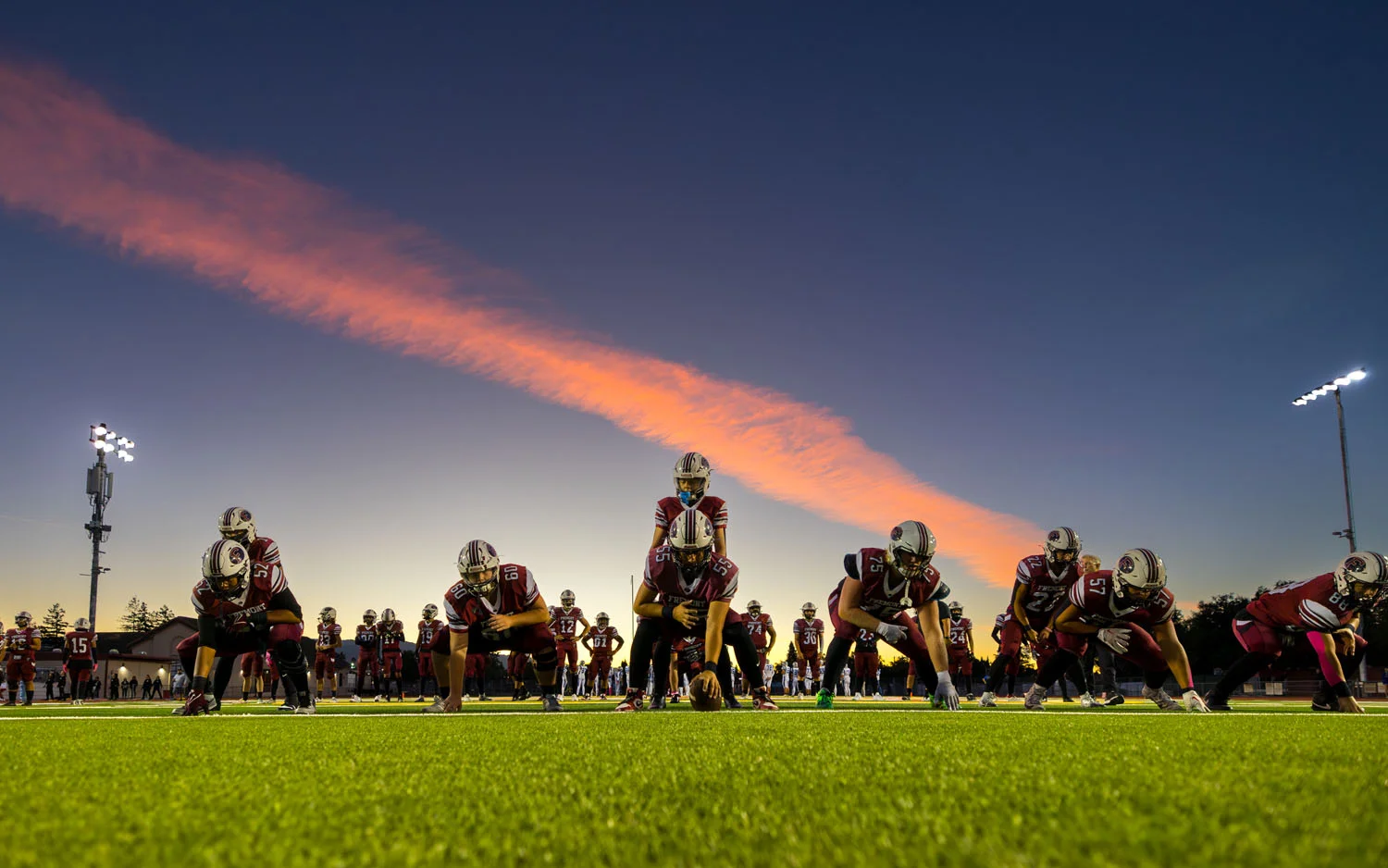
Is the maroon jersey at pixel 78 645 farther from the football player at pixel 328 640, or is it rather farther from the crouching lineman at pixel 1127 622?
the crouching lineman at pixel 1127 622

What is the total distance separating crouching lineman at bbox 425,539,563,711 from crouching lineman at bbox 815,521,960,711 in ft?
12.1

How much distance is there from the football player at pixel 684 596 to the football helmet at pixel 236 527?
5.67m

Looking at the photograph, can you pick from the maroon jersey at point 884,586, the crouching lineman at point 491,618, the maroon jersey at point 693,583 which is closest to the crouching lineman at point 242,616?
the crouching lineman at point 491,618

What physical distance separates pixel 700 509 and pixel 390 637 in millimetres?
19207

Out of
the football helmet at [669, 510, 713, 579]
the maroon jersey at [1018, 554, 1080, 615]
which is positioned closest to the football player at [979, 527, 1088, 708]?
the maroon jersey at [1018, 554, 1080, 615]

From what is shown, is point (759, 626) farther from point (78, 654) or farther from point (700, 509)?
point (78, 654)

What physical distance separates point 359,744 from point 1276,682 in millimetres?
46972

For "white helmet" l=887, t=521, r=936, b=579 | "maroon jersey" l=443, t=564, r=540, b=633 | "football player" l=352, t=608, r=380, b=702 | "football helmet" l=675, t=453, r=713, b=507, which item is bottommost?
"football player" l=352, t=608, r=380, b=702

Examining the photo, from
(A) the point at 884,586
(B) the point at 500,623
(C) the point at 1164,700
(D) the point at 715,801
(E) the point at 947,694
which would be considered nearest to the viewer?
(D) the point at 715,801

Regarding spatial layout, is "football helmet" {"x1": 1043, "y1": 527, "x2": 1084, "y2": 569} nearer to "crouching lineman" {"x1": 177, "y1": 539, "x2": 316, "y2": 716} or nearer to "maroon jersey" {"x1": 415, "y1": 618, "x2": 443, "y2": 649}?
"crouching lineman" {"x1": 177, "y1": 539, "x2": 316, "y2": 716}

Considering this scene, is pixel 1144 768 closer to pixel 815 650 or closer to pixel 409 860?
pixel 409 860

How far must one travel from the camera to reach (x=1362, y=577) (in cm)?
1011

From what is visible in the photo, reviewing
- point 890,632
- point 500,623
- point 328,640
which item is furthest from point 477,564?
point 328,640

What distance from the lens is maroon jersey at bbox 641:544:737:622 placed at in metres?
10.3
